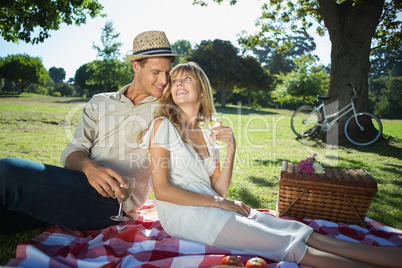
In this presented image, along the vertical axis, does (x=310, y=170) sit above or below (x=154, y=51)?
below

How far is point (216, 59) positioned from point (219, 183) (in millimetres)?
35057

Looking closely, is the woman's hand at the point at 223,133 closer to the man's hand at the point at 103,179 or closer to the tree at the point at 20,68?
the man's hand at the point at 103,179

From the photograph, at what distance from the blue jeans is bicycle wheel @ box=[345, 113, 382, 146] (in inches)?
349

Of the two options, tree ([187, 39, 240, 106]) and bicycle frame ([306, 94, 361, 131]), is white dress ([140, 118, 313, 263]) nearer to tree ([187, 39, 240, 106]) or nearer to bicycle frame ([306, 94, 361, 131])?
bicycle frame ([306, 94, 361, 131])

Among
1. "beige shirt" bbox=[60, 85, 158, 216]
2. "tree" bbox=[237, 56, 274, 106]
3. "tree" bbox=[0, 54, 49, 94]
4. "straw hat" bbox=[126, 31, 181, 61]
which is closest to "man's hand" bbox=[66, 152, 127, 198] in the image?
"beige shirt" bbox=[60, 85, 158, 216]

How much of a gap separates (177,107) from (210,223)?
120cm

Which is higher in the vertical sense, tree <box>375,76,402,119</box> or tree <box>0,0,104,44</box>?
tree <box>0,0,104,44</box>

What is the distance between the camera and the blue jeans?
211cm

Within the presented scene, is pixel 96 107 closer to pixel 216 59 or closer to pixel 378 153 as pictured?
pixel 378 153

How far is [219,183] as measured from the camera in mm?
2768

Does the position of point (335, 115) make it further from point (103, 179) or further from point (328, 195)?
point (103, 179)

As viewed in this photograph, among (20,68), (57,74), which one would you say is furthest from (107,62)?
(57,74)

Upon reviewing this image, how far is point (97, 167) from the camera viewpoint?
2.37 metres

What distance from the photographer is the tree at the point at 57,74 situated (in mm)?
90444
